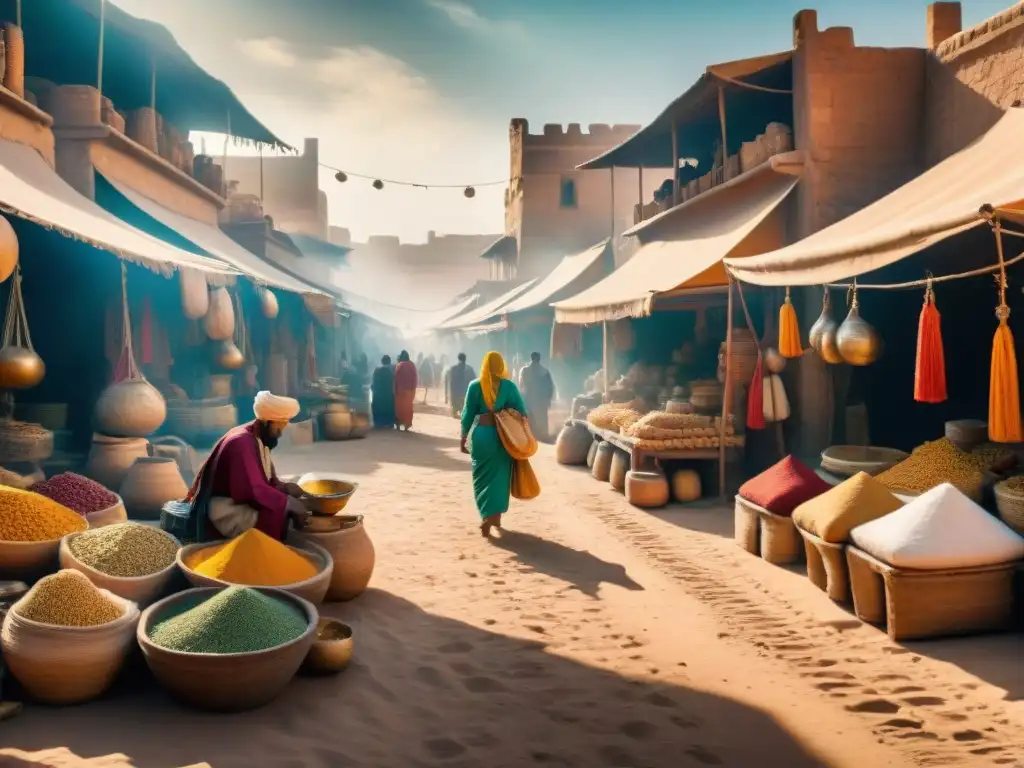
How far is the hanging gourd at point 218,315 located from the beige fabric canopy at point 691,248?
428 cm

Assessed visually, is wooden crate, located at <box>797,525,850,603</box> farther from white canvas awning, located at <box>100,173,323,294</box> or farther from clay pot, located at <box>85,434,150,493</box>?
white canvas awning, located at <box>100,173,323,294</box>

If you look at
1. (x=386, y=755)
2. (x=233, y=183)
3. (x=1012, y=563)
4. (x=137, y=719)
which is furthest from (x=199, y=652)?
(x=233, y=183)

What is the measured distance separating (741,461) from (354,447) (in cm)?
619

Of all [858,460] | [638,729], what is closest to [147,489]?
[638,729]

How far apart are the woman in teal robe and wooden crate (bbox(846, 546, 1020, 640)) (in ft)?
10.3

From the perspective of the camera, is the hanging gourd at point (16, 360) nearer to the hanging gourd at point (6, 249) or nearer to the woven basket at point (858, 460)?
the hanging gourd at point (6, 249)

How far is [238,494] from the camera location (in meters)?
4.11

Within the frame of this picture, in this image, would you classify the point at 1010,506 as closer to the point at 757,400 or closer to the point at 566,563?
the point at 566,563

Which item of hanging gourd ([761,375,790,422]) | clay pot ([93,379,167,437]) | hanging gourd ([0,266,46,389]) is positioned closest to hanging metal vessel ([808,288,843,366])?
hanging gourd ([761,375,790,422])

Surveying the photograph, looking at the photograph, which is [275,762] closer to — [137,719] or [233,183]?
[137,719]

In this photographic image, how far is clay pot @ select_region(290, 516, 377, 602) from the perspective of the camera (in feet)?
14.1

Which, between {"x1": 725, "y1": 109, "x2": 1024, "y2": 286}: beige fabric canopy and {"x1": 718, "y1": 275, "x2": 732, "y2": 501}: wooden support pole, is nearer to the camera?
{"x1": 725, "y1": 109, "x2": 1024, "y2": 286}: beige fabric canopy

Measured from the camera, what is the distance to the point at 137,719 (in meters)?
2.90

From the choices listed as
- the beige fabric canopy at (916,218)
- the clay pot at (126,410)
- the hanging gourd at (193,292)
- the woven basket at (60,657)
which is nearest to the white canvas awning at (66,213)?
the hanging gourd at (193,292)
